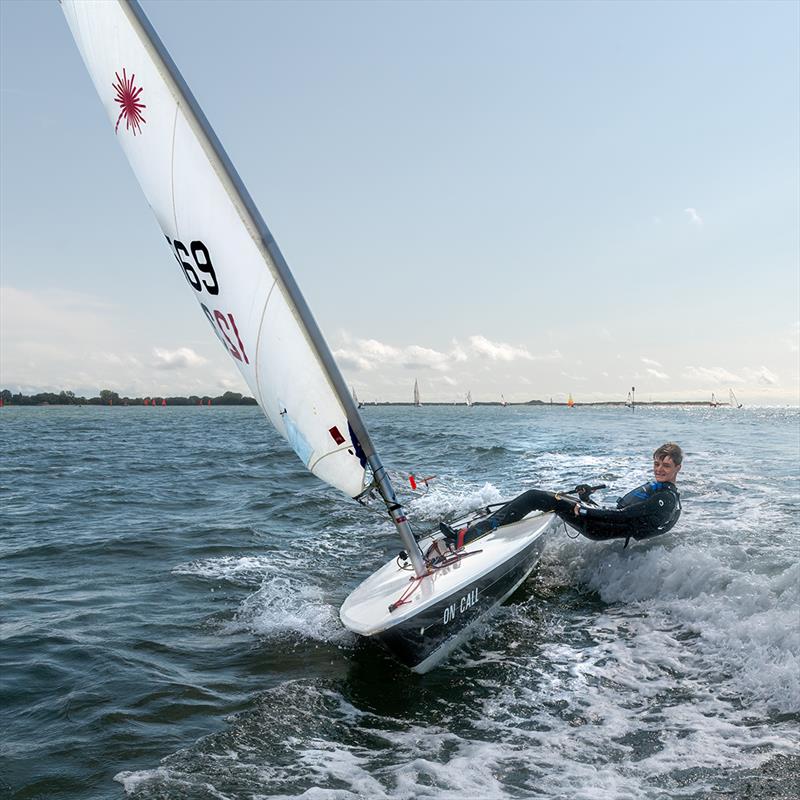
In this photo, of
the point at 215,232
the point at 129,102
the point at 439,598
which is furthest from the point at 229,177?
the point at 439,598

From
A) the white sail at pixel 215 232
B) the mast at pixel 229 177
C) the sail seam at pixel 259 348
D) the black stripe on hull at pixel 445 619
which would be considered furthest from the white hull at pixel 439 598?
the mast at pixel 229 177

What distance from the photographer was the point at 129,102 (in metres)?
5.10

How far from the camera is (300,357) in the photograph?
517cm

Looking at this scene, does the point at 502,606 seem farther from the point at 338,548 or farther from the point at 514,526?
the point at 338,548

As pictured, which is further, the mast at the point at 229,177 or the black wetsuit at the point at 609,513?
the black wetsuit at the point at 609,513

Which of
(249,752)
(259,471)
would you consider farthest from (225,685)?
(259,471)

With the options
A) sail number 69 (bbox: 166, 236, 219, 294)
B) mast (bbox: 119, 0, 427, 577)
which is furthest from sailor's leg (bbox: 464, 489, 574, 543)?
sail number 69 (bbox: 166, 236, 219, 294)

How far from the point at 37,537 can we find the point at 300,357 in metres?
7.43

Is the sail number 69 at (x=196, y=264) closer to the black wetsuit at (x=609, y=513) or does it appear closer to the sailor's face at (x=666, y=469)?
the black wetsuit at (x=609, y=513)

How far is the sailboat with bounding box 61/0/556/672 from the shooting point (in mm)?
4738

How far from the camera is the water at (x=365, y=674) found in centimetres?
394

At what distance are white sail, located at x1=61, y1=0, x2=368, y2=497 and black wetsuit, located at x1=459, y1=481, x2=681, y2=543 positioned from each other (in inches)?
105

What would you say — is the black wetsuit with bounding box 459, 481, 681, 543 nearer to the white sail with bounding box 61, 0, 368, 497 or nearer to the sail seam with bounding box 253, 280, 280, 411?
the white sail with bounding box 61, 0, 368, 497

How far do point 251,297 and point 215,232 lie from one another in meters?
0.55
